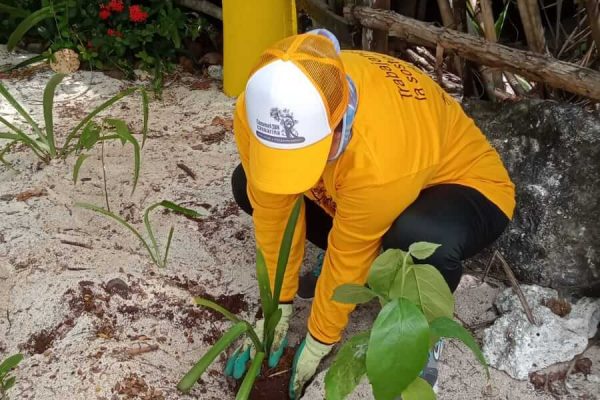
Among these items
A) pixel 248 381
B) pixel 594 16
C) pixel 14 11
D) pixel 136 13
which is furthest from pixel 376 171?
pixel 14 11

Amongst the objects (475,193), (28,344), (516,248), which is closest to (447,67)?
(516,248)

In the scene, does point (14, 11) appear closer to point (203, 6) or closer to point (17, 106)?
point (203, 6)

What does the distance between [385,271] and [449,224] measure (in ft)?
1.46

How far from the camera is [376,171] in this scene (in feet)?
4.03

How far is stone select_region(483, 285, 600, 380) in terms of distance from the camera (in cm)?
153

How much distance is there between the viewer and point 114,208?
6.65 feet

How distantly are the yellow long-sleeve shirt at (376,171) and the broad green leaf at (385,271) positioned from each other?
0.28 metres

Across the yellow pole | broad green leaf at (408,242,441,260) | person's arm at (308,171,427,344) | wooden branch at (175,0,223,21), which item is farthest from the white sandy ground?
wooden branch at (175,0,223,21)

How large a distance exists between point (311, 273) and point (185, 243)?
0.39 m

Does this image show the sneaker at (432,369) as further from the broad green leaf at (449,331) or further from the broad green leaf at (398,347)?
the broad green leaf at (398,347)

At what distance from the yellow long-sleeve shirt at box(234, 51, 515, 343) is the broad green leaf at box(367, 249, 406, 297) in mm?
279

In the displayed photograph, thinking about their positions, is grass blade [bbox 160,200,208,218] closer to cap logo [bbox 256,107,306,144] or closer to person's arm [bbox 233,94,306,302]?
person's arm [bbox 233,94,306,302]

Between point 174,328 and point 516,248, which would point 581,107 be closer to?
point 516,248

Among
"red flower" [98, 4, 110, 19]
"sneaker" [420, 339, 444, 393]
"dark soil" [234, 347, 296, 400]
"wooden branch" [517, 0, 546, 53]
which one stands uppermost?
"wooden branch" [517, 0, 546, 53]
